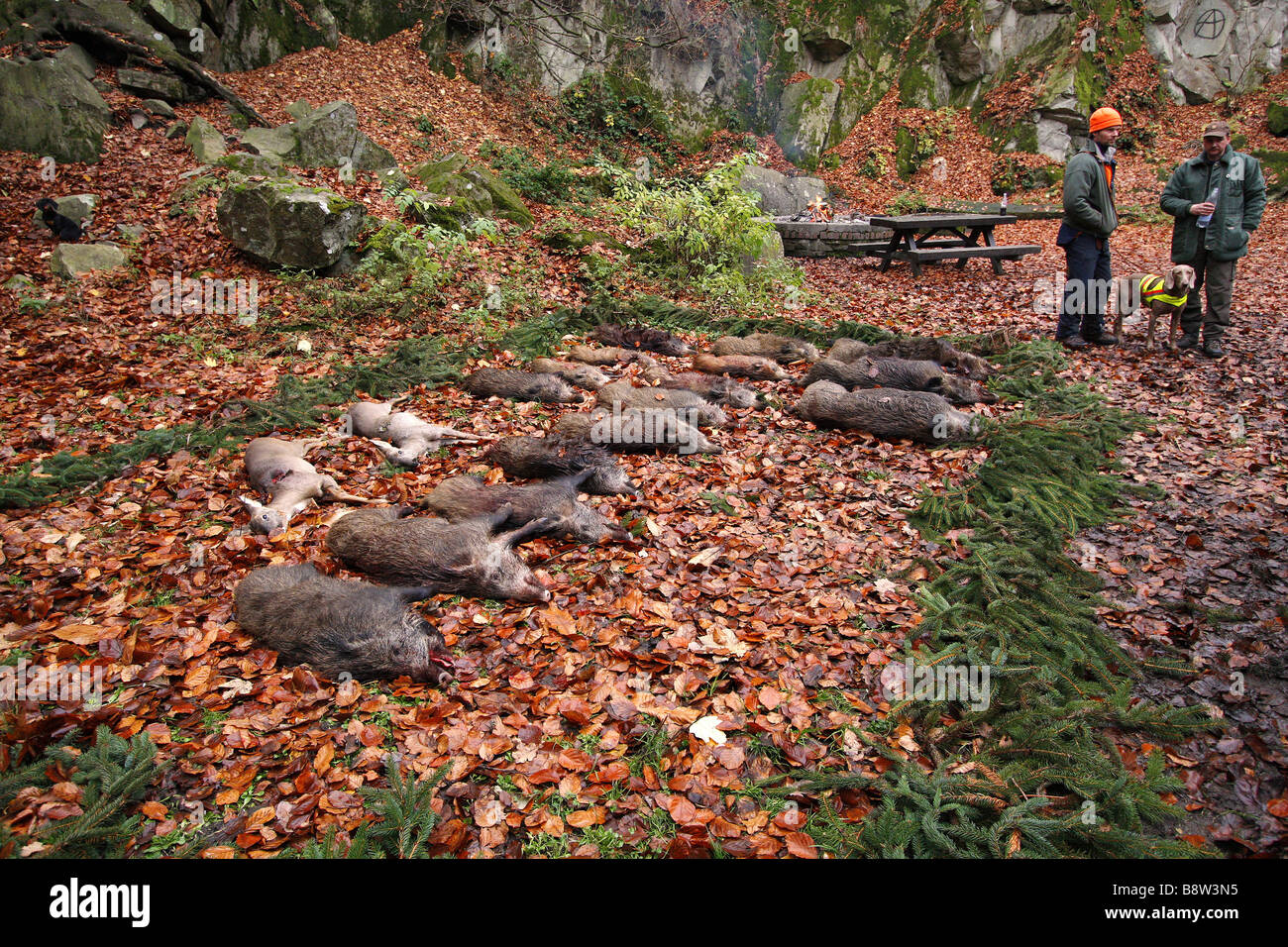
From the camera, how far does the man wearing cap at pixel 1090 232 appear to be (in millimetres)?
7746

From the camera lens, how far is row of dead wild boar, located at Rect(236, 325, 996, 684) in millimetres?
3613

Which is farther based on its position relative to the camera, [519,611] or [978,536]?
[978,536]

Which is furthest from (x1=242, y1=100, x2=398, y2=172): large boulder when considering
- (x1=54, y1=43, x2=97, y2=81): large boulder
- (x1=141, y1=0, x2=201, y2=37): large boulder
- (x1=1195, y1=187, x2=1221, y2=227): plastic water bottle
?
(x1=1195, y1=187, x2=1221, y2=227): plastic water bottle

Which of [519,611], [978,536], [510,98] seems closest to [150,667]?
[519,611]

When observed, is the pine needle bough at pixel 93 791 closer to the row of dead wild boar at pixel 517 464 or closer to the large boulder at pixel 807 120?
the row of dead wild boar at pixel 517 464

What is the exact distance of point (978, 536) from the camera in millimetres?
4375

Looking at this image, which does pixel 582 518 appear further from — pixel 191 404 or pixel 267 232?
pixel 267 232

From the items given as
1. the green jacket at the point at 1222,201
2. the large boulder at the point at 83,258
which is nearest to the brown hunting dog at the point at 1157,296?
the green jacket at the point at 1222,201

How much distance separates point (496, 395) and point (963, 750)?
5537 millimetres

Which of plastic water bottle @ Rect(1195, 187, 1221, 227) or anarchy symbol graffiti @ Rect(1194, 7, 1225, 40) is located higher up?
anarchy symbol graffiti @ Rect(1194, 7, 1225, 40)

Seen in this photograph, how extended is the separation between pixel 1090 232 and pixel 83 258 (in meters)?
12.7

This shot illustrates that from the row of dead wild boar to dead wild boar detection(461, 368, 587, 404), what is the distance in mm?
15

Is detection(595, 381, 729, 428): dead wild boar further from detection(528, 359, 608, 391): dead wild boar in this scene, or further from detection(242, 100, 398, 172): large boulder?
detection(242, 100, 398, 172): large boulder

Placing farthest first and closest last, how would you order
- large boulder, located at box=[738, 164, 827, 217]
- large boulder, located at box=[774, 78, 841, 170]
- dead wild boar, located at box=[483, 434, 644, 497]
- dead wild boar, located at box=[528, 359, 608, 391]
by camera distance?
large boulder, located at box=[774, 78, 841, 170] → large boulder, located at box=[738, 164, 827, 217] → dead wild boar, located at box=[528, 359, 608, 391] → dead wild boar, located at box=[483, 434, 644, 497]
